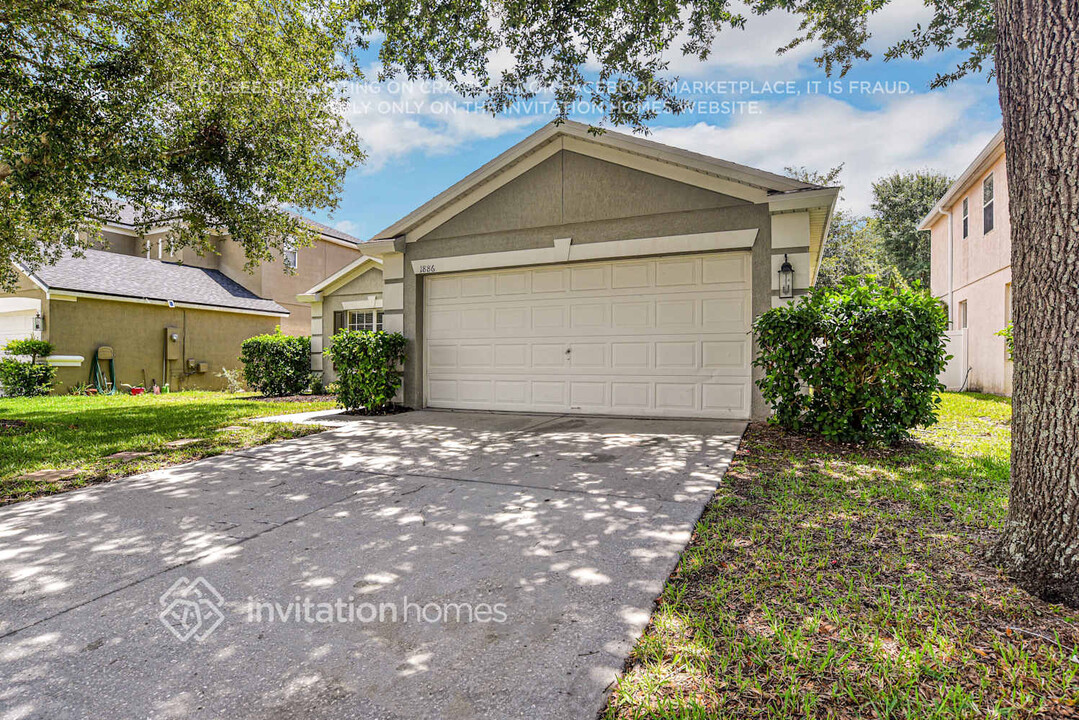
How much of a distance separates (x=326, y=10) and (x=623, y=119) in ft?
16.4

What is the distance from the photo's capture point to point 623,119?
7062 mm

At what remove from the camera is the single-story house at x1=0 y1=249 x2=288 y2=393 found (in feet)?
44.8

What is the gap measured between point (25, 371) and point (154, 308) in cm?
325

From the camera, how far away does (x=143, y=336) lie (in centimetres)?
1516

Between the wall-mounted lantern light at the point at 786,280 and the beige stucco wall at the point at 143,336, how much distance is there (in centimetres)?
1630

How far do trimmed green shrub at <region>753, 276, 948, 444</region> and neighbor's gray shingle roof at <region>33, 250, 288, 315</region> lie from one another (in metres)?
16.1

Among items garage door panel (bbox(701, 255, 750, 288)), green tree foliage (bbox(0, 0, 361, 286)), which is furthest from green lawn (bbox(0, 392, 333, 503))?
garage door panel (bbox(701, 255, 750, 288))

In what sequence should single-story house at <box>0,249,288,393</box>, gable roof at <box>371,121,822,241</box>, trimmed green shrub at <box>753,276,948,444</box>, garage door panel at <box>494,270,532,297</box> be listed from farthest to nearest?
single-story house at <box>0,249,288,393</box> → garage door panel at <box>494,270,532,297</box> → gable roof at <box>371,121,822,241</box> → trimmed green shrub at <box>753,276,948,444</box>

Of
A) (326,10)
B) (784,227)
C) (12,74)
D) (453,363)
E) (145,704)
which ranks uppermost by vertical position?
(326,10)

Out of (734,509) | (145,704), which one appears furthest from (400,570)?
(734,509)

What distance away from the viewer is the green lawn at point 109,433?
4.86 m

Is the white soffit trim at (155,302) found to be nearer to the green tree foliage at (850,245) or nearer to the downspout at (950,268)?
the downspout at (950,268)

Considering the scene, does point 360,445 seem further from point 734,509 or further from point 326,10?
point 326,10

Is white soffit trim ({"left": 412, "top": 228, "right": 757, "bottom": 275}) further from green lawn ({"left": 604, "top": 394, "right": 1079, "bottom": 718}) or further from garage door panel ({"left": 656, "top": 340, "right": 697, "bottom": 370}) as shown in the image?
green lawn ({"left": 604, "top": 394, "right": 1079, "bottom": 718})
